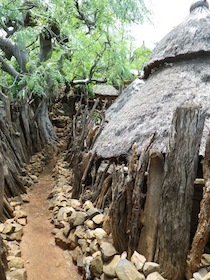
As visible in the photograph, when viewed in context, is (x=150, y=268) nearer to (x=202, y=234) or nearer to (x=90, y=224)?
(x=202, y=234)

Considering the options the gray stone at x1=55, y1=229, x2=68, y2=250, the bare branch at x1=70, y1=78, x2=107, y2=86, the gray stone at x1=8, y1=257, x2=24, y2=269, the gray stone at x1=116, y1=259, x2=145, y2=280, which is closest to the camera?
the gray stone at x1=116, y1=259, x2=145, y2=280

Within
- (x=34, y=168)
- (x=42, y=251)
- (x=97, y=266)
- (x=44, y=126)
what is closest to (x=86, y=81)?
(x=44, y=126)

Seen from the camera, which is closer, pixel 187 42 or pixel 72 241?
pixel 72 241

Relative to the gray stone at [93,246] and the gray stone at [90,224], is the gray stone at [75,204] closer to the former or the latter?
the gray stone at [90,224]

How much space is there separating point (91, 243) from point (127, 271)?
662 millimetres

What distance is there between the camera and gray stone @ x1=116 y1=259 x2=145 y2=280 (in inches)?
67.7

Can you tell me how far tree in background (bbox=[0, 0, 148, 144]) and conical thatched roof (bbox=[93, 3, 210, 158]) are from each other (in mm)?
1702

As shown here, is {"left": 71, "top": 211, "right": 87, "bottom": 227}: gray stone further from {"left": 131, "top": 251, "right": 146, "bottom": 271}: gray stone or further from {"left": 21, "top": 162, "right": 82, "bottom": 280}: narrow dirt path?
{"left": 131, "top": 251, "right": 146, "bottom": 271}: gray stone

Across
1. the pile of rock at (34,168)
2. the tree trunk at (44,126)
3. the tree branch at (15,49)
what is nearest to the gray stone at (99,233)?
the pile of rock at (34,168)

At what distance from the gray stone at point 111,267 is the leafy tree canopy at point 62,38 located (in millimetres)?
4301

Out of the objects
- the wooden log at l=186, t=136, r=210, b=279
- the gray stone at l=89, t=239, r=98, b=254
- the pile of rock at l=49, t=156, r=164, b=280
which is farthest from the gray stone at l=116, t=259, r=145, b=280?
the gray stone at l=89, t=239, r=98, b=254

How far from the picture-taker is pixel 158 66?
15.0ft

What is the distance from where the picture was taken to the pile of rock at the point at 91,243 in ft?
5.85

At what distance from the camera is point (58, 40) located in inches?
258
